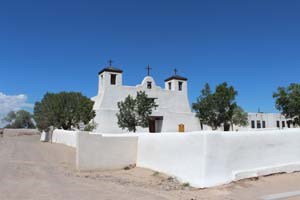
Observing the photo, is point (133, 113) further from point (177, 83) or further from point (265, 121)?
point (265, 121)

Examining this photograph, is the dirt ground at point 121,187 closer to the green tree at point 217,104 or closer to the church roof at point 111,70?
the green tree at point 217,104

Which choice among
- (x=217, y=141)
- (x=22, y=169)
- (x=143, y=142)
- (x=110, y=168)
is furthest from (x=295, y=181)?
(x=22, y=169)

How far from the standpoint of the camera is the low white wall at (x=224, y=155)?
9.01 metres

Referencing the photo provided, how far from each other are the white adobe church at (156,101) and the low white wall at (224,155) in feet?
63.5

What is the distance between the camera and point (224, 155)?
9.30 metres

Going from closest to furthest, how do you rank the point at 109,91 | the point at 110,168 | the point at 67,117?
the point at 110,168 → the point at 67,117 → the point at 109,91

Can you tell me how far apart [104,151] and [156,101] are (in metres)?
21.9

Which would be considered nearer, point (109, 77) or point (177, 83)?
point (109, 77)

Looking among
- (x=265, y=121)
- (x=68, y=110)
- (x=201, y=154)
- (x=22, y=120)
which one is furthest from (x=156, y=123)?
(x=22, y=120)

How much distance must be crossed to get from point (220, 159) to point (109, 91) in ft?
80.0

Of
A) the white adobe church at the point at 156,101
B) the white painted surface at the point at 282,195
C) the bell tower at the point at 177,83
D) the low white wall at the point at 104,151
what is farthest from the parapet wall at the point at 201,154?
the bell tower at the point at 177,83

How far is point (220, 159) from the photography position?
30.1 feet

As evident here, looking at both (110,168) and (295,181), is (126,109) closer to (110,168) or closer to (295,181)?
(110,168)

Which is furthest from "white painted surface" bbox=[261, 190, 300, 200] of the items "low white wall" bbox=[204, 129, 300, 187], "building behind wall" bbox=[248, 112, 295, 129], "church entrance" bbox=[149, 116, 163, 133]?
"building behind wall" bbox=[248, 112, 295, 129]
